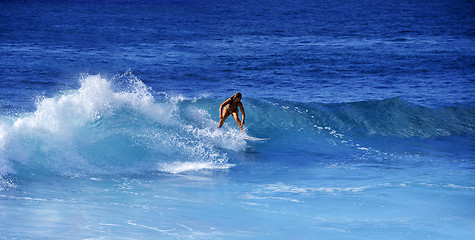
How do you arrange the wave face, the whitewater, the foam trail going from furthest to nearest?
the wave face → the foam trail → the whitewater

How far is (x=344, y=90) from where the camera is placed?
21.9m

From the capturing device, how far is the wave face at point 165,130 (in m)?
10.4

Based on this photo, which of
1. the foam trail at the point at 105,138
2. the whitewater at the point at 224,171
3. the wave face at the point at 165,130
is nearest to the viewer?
the whitewater at the point at 224,171

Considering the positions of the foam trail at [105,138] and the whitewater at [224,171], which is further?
the foam trail at [105,138]

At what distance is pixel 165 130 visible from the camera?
12.7 m

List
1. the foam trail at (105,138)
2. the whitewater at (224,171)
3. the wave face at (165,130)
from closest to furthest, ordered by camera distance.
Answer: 1. the whitewater at (224,171)
2. the foam trail at (105,138)
3. the wave face at (165,130)

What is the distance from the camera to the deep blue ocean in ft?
23.6

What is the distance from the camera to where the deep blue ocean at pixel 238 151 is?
23.6 feet

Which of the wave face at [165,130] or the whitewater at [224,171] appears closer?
the whitewater at [224,171]

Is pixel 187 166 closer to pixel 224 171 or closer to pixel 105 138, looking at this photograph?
pixel 224 171

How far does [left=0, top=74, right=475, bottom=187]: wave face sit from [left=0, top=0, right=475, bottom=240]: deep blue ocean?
44mm

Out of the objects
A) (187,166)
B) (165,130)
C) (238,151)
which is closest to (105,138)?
(165,130)

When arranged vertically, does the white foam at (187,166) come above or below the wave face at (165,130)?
below

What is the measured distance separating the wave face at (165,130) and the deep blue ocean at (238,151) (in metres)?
0.04
